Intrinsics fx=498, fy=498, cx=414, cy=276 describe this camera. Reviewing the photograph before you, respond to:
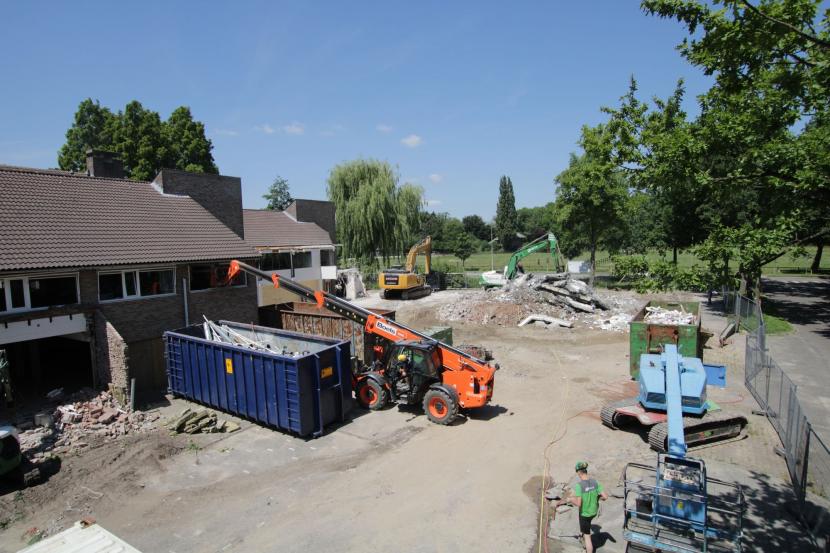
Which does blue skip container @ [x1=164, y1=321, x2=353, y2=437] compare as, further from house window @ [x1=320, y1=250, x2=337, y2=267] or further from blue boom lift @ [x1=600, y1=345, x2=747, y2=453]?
house window @ [x1=320, y1=250, x2=337, y2=267]

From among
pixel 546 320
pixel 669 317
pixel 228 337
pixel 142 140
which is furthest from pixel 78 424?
pixel 142 140

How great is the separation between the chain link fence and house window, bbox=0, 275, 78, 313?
17.4 meters

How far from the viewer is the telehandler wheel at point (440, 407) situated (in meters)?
11.9

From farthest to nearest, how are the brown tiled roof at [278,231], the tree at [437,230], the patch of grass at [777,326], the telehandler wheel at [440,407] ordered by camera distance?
the tree at [437,230], the brown tiled roof at [278,231], the patch of grass at [777,326], the telehandler wheel at [440,407]

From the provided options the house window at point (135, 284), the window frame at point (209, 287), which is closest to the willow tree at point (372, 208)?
the window frame at point (209, 287)

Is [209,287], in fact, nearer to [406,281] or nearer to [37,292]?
[37,292]

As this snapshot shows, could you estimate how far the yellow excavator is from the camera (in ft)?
107

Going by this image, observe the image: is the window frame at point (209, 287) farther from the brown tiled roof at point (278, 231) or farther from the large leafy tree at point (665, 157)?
the large leafy tree at point (665, 157)

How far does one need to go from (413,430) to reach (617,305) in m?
17.9

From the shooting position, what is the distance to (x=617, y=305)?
26156 mm

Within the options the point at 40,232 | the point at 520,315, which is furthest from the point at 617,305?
the point at 40,232

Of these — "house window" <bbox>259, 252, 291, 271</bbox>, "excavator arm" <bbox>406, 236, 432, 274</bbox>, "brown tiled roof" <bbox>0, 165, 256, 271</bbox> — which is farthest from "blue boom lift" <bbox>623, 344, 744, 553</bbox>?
"excavator arm" <bbox>406, 236, 432, 274</bbox>

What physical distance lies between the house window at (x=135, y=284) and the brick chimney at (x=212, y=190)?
501 centimetres

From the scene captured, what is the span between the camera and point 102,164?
70.4 ft
